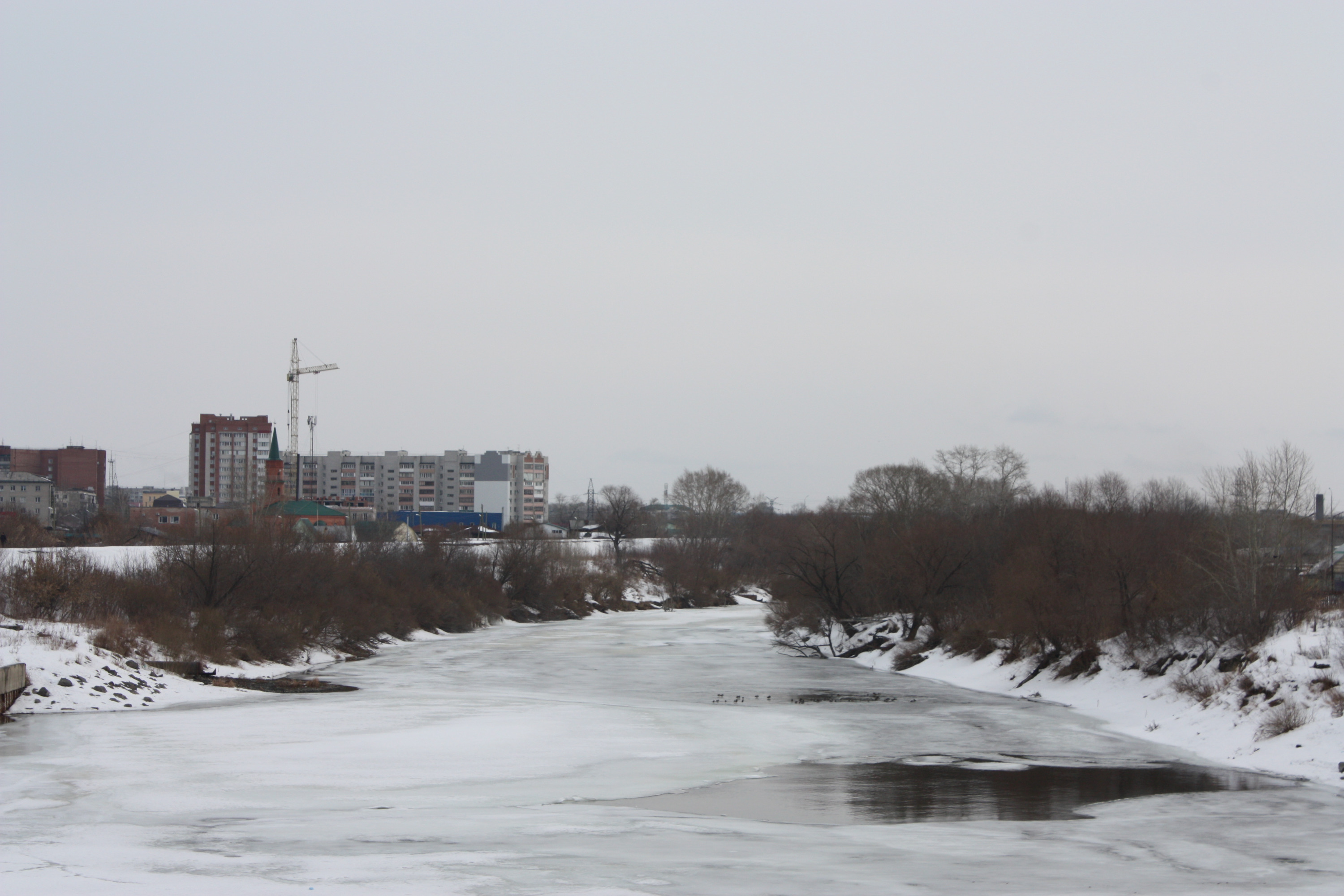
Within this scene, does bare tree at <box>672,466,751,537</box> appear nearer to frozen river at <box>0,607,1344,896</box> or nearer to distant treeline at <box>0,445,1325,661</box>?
distant treeline at <box>0,445,1325,661</box>

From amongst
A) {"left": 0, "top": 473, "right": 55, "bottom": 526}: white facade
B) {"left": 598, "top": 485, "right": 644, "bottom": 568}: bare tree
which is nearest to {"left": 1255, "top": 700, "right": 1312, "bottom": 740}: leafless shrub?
{"left": 598, "top": 485, "right": 644, "bottom": 568}: bare tree

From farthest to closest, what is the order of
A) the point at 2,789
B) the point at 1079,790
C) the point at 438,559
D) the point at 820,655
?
the point at 438,559 → the point at 820,655 → the point at 1079,790 → the point at 2,789

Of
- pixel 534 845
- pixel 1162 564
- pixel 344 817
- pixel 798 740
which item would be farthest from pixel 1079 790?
pixel 1162 564

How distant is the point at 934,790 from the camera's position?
62.1 ft

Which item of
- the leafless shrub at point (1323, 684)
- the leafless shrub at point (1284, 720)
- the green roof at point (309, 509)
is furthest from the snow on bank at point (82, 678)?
the green roof at point (309, 509)

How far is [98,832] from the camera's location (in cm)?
1424

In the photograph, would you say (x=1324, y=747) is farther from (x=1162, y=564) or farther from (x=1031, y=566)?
(x=1031, y=566)

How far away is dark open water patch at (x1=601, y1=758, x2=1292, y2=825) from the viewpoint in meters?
16.8

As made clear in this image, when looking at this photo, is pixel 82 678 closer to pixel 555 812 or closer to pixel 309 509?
pixel 555 812

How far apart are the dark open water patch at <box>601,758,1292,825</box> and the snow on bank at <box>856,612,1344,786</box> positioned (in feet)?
4.38

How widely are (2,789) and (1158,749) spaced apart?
20.7 metres

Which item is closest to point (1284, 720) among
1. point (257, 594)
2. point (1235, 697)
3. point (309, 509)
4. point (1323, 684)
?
point (1323, 684)

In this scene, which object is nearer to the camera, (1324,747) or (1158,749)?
(1324,747)

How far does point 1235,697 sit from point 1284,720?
2.96 meters
